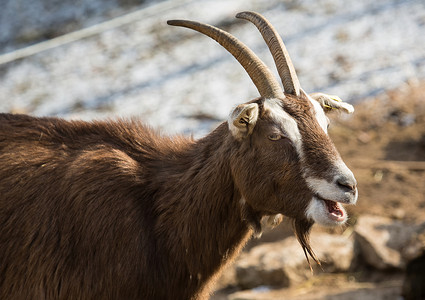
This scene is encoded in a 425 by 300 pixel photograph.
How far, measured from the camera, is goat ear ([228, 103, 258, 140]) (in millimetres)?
3990

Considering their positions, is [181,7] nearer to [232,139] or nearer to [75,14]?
[75,14]

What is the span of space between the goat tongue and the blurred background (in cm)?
268

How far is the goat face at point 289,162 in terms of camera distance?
3980 millimetres

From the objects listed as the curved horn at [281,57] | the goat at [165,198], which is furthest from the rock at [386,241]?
the curved horn at [281,57]

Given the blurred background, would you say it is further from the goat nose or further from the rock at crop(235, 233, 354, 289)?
the goat nose

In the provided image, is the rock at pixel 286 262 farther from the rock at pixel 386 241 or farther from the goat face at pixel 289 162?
the goat face at pixel 289 162

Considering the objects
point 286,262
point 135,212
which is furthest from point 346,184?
point 286,262

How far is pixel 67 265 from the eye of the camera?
429cm

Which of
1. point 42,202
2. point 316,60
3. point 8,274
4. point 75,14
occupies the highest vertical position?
point 42,202

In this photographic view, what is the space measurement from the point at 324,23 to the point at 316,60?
1238 millimetres

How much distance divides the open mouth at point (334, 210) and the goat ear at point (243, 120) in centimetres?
59

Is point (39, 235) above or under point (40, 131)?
under

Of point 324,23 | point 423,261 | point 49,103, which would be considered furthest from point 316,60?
point 423,261

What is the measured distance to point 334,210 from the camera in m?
4.06
